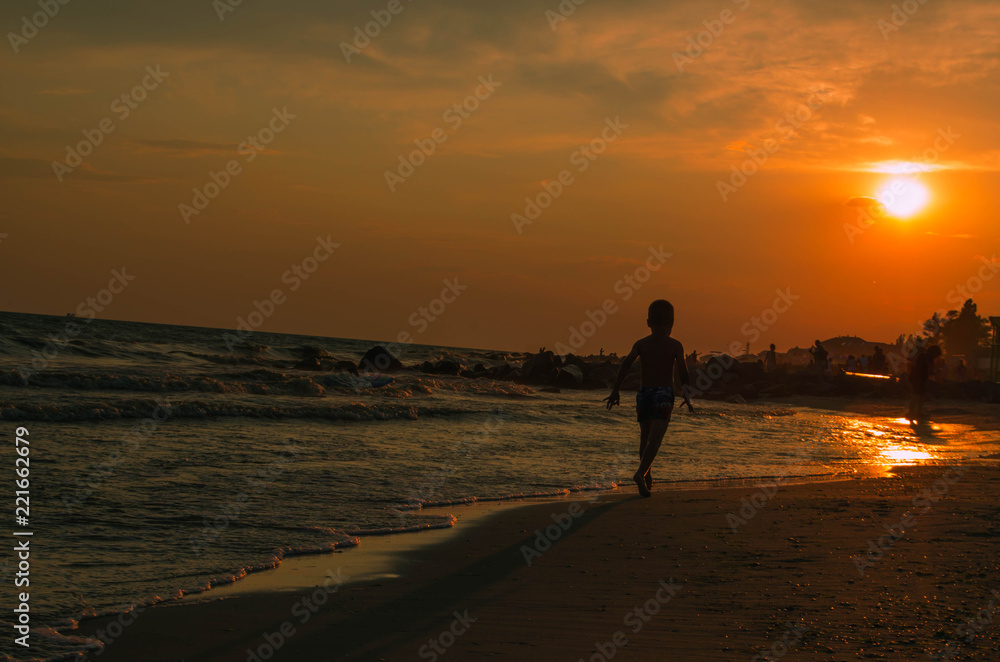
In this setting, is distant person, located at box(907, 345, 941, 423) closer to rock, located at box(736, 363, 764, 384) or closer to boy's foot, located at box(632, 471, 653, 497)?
rock, located at box(736, 363, 764, 384)

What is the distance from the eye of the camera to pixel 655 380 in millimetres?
8312

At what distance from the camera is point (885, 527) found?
6758 millimetres

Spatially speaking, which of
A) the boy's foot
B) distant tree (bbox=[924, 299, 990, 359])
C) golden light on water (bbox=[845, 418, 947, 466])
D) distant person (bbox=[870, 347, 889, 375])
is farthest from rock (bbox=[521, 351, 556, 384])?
distant tree (bbox=[924, 299, 990, 359])

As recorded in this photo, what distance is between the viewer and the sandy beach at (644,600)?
3947 mm

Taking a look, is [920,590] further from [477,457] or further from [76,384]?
[76,384]

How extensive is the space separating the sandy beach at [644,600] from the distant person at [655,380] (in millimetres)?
976

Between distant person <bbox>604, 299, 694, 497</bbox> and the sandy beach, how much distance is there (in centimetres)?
98

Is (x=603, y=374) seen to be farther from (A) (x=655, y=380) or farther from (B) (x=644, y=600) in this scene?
(B) (x=644, y=600)

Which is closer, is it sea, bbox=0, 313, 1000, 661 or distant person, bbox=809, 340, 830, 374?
sea, bbox=0, 313, 1000, 661

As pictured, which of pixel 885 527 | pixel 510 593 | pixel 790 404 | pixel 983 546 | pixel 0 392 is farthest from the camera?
pixel 790 404

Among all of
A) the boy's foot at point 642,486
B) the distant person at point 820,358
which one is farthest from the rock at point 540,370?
the boy's foot at point 642,486

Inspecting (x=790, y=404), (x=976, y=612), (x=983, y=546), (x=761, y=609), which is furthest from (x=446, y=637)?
(x=790, y=404)

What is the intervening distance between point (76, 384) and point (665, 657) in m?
21.9

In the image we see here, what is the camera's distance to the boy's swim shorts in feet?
26.7
